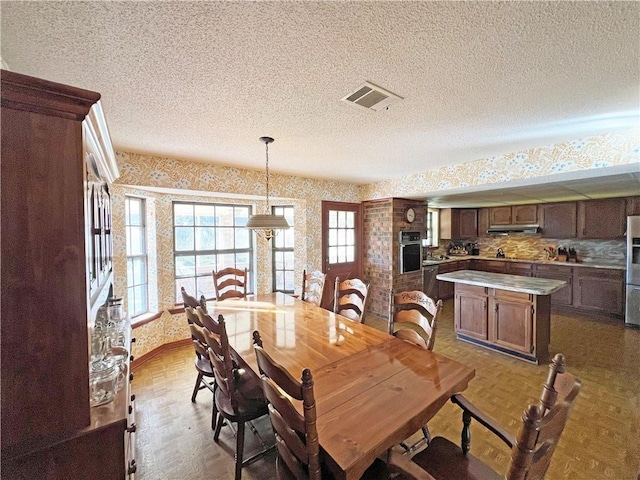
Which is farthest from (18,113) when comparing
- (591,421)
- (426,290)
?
(426,290)

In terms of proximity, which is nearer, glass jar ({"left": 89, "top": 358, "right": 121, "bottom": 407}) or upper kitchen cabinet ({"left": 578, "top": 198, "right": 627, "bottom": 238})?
glass jar ({"left": 89, "top": 358, "right": 121, "bottom": 407})

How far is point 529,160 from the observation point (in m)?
2.78

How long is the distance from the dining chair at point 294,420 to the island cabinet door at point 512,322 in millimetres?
2779

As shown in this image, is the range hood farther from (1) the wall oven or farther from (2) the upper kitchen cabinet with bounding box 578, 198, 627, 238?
(1) the wall oven

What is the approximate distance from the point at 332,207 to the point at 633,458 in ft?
12.8

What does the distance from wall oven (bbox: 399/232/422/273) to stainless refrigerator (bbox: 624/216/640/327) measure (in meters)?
3.01

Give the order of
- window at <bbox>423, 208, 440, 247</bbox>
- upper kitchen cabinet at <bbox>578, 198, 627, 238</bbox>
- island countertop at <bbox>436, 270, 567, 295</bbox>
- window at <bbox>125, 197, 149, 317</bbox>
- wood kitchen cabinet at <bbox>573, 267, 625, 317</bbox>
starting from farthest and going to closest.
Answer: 1. window at <bbox>423, 208, 440, 247</bbox>
2. upper kitchen cabinet at <bbox>578, 198, 627, 238</bbox>
3. wood kitchen cabinet at <bbox>573, 267, 625, 317</bbox>
4. window at <bbox>125, 197, 149, 317</bbox>
5. island countertop at <bbox>436, 270, 567, 295</bbox>

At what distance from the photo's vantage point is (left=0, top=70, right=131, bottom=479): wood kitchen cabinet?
79cm

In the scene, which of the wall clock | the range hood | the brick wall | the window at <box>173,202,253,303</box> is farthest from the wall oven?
the window at <box>173,202,253,303</box>

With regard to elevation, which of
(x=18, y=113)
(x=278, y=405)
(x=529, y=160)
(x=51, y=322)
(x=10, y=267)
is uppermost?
(x=529, y=160)

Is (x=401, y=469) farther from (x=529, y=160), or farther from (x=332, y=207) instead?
(x=332, y=207)

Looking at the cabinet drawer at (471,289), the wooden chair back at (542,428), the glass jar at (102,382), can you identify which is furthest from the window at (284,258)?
the wooden chair back at (542,428)

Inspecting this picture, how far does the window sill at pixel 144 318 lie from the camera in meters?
3.11

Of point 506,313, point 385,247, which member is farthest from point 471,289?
point 385,247
